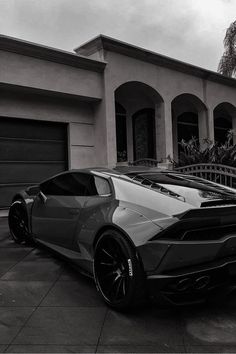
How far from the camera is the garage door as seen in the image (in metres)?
11.3

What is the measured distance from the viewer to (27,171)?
1174cm

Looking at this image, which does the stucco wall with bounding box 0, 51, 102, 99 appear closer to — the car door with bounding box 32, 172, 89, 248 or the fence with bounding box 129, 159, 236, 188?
the fence with bounding box 129, 159, 236, 188

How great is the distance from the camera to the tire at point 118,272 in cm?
339

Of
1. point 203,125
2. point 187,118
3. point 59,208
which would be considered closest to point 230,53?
point 187,118

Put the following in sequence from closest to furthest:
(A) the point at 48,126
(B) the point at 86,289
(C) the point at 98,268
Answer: (C) the point at 98,268 → (B) the point at 86,289 → (A) the point at 48,126

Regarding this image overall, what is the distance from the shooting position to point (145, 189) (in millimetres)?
3941

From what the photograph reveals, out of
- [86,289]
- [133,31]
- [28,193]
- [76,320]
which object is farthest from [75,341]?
[133,31]

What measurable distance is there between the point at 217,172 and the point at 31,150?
6074 mm

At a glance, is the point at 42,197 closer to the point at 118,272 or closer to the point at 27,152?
the point at 118,272

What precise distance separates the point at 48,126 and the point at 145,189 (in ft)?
29.1

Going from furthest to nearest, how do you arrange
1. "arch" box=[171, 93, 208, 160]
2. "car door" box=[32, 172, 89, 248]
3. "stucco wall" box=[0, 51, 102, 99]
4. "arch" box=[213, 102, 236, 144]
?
"arch" box=[213, 102, 236, 144] → "arch" box=[171, 93, 208, 160] → "stucco wall" box=[0, 51, 102, 99] → "car door" box=[32, 172, 89, 248]

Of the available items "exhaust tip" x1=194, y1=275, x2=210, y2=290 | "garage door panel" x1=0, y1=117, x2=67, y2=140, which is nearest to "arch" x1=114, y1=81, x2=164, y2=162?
"garage door panel" x1=0, y1=117, x2=67, y2=140

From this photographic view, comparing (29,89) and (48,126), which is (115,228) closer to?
(29,89)

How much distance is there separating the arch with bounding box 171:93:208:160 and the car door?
417 inches
